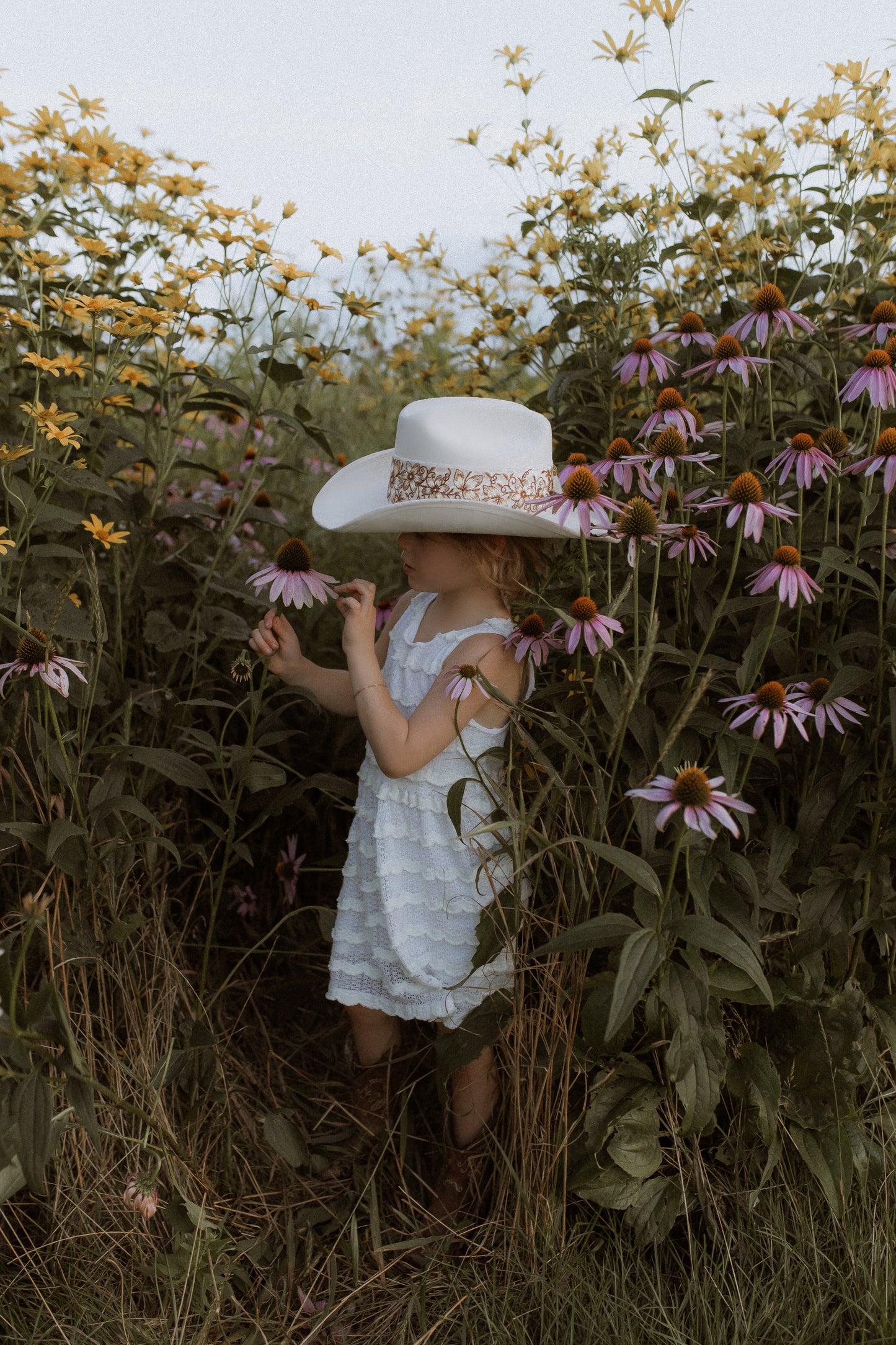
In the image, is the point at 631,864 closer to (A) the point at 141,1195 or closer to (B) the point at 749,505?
(B) the point at 749,505

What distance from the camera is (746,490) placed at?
157 centimetres

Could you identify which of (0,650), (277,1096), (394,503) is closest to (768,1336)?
(277,1096)

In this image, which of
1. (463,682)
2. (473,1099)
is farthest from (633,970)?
(473,1099)

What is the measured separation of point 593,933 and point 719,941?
149 millimetres

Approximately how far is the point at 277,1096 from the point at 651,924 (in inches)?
38.1

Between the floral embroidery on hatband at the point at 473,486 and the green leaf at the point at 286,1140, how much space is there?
1.00 metres

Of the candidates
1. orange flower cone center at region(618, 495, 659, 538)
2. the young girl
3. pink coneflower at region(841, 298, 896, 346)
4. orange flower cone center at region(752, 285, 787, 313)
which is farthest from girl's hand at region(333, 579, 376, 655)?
pink coneflower at region(841, 298, 896, 346)

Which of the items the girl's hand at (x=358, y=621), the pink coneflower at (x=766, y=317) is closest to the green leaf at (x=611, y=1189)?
the girl's hand at (x=358, y=621)

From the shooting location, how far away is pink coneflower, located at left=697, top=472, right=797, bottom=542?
5.14ft

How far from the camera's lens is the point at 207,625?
203 cm

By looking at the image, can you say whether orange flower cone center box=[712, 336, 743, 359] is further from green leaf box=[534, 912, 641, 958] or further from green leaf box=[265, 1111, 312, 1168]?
green leaf box=[265, 1111, 312, 1168]

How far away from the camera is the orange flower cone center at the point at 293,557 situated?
173cm

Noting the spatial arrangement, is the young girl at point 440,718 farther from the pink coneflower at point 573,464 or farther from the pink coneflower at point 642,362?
the pink coneflower at point 642,362

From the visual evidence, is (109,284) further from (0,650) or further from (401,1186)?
(401,1186)
